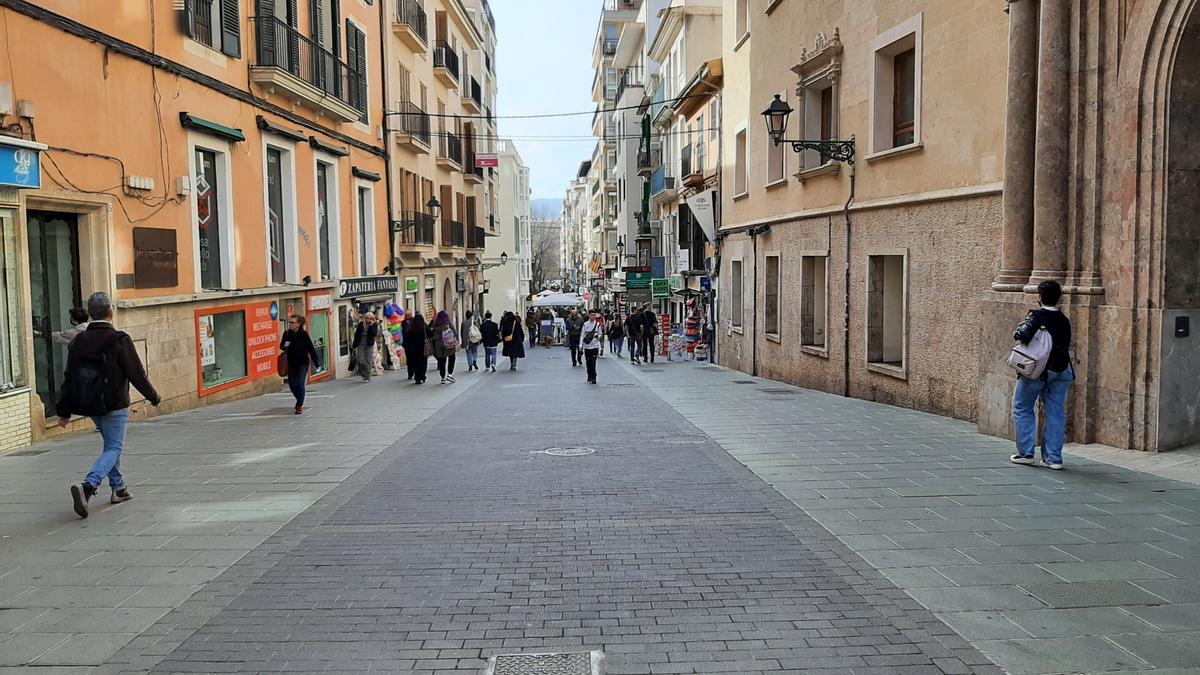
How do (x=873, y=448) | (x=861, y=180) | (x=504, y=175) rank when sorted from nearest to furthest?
1. (x=873, y=448)
2. (x=861, y=180)
3. (x=504, y=175)

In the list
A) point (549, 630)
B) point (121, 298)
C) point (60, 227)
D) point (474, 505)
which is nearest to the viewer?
point (549, 630)

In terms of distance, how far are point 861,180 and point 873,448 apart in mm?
6684

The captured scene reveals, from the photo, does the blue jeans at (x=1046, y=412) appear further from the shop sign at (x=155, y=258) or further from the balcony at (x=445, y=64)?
the balcony at (x=445, y=64)

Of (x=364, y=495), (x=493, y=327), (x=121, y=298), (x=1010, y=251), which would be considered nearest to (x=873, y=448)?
(x=1010, y=251)

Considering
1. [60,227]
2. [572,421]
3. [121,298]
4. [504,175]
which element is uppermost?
[504,175]

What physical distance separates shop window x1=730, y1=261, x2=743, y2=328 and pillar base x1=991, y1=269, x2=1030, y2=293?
14.1 meters

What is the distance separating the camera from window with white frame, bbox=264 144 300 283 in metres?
18.6

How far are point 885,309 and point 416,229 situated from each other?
19077 mm

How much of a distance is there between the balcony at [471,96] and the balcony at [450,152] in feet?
10.2

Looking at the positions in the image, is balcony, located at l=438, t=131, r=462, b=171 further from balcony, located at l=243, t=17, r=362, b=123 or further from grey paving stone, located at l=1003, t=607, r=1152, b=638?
grey paving stone, located at l=1003, t=607, r=1152, b=638

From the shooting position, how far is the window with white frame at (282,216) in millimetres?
18625

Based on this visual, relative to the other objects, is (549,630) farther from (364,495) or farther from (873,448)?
(873,448)

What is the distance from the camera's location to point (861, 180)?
15.1m

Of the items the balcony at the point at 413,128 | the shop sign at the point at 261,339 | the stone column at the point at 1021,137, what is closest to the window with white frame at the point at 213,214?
the shop sign at the point at 261,339
